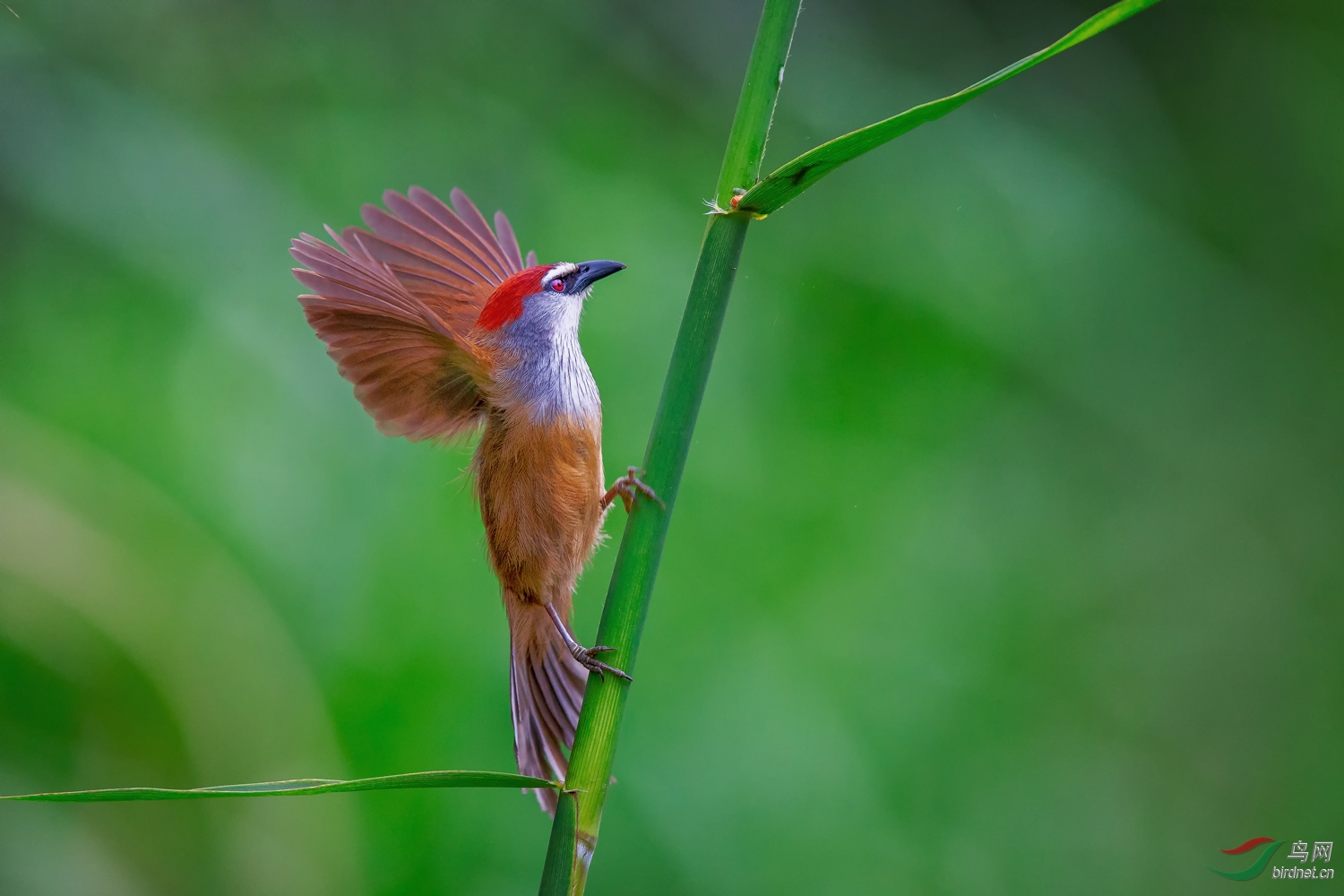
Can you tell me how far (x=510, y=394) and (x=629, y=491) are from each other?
237mm

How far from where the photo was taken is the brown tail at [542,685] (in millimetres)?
1436

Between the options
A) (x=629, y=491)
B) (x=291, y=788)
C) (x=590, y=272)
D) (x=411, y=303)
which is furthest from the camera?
(x=590, y=272)

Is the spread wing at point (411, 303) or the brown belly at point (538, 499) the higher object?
the spread wing at point (411, 303)

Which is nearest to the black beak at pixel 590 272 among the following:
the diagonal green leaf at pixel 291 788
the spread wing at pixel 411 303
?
the spread wing at pixel 411 303

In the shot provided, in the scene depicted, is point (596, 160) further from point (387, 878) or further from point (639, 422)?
point (387, 878)

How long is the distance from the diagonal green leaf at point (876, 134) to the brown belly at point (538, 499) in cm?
58

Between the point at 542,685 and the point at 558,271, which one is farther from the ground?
the point at 558,271

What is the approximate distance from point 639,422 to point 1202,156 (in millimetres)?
1954

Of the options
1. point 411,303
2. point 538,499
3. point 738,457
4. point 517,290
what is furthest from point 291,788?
point 738,457

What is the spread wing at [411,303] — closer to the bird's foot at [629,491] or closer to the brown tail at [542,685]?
the bird's foot at [629,491]

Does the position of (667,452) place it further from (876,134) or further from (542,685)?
(542,685)

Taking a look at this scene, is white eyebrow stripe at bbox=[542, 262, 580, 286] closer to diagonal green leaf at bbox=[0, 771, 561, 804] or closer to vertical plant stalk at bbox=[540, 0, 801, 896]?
vertical plant stalk at bbox=[540, 0, 801, 896]

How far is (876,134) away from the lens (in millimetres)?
792

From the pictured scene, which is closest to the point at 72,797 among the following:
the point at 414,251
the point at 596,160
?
the point at 414,251
